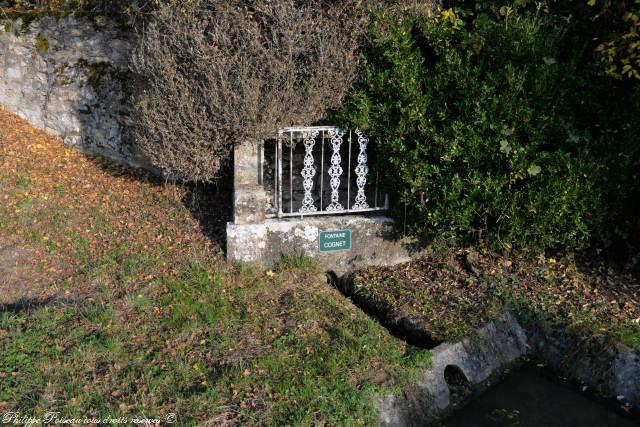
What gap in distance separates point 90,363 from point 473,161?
11.4 ft

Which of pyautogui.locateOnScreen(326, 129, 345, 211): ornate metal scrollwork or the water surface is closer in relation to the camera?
the water surface

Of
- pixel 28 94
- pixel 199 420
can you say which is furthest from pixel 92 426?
pixel 28 94

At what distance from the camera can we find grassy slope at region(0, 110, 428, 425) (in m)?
3.79

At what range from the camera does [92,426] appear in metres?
3.52

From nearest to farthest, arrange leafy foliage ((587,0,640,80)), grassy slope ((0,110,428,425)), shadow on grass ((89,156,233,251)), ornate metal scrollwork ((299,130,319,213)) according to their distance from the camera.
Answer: grassy slope ((0,110,428,425)) < leafy foliage ((587,0,640,80)) < ornate metal scrollwork ((299,130,319,213)) < shadow on grass ((89,156,233,251))

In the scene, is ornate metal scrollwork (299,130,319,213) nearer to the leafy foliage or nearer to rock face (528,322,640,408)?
rock face (528,322,640,408)

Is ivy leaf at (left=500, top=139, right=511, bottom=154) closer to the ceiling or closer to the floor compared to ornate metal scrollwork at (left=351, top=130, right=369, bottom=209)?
closer to the ceiling

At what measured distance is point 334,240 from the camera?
5.74 m

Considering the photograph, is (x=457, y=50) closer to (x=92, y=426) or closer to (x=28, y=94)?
(x=92, y=426)

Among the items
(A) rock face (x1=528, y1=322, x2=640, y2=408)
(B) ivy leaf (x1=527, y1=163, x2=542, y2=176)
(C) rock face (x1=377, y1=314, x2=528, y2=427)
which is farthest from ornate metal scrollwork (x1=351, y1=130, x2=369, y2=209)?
→ (A) rock face (x1=528, y1=322, x2=640, y2=408)

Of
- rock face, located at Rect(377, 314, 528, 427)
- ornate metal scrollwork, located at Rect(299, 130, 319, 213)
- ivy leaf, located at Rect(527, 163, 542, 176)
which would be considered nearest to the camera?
rock face, located at Rect(377, 314, 528, 427)

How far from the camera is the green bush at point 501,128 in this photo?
204 inches

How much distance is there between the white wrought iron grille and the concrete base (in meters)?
0.15

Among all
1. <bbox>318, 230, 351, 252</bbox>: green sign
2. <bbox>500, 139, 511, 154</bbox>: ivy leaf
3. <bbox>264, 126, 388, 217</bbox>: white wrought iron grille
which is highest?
<bbox>500, 139, 511, 154</bbox>: ivy leaf
